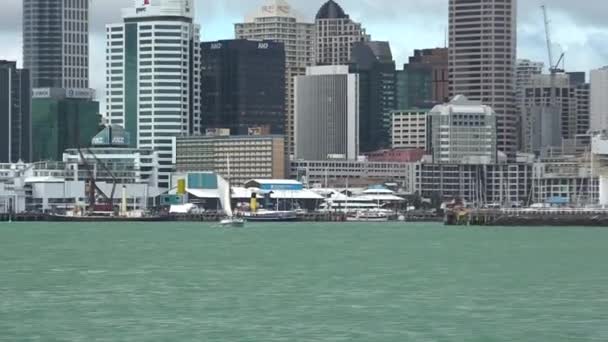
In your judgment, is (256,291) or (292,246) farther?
(292,246)

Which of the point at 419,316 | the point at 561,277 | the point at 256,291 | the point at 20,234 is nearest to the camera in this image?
the point at 419,316

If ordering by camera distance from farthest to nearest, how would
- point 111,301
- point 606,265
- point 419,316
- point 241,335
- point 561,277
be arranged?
1. point 606,265
2. point 561,277
3. point 111,301
4. point 419,316
5. point 241,335

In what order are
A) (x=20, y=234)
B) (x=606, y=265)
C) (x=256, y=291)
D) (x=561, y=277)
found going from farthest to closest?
(x=20, y=234), (x=606, y=265), (x=561, y=277), (x=256, y=291)

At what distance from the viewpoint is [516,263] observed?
107 metres

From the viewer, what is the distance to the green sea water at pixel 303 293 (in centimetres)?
6544

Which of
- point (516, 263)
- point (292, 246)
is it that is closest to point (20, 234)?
point (292, 246)

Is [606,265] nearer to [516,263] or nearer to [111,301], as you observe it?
[516,263]

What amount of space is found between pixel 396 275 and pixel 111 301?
21440 millimetres

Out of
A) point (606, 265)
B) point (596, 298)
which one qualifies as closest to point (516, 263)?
point (606, 265)

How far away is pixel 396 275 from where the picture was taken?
93438 mm

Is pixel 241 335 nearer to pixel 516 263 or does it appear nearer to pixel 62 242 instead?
pixel 516 263

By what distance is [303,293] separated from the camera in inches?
3179

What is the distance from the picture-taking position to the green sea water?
65.4 m

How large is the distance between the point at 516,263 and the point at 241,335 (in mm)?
45276
